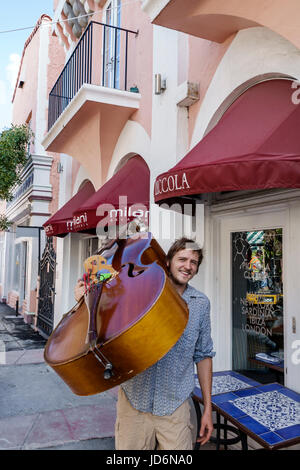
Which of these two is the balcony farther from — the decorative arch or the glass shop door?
the glass shop door

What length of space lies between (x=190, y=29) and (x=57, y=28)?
6.26 m

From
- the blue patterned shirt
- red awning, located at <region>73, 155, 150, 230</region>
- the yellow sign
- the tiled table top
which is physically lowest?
the tiled table top

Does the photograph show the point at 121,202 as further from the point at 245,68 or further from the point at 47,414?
the point at 47,414

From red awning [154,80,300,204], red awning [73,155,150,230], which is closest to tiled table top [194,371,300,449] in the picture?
red awning [154,80,300,204]

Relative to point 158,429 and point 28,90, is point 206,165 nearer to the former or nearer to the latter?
point 158,429

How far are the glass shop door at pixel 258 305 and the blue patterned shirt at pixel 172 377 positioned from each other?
58.8 inches

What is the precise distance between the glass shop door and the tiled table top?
37 cm

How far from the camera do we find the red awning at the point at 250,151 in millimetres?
2336

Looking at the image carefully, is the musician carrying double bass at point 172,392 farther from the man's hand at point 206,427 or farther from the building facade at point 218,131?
the building facade at point 218,131

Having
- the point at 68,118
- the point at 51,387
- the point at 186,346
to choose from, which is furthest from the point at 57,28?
the point at 186,346

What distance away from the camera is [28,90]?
13453mm

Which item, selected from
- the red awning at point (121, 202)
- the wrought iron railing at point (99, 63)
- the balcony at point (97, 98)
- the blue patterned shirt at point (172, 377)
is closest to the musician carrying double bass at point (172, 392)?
the blue patterned shirt at point (172, 377)

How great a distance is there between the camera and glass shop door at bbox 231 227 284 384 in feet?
11.1
